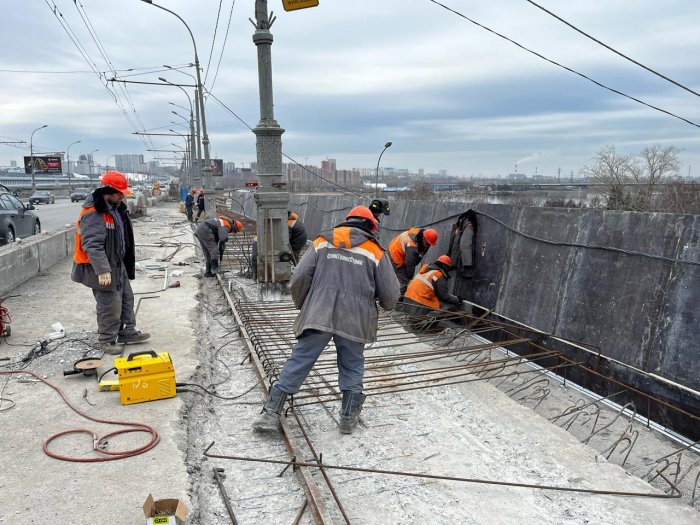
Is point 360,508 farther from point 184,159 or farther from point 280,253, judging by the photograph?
point 184,159

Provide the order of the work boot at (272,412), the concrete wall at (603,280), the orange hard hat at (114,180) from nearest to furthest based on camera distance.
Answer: the work boot at (272,412), the concrete wall at (603,280), the orange hard hat at (114,180)

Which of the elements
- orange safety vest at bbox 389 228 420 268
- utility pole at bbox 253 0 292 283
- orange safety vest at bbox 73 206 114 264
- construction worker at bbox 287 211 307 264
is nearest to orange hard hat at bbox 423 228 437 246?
orange safety vest at bbox 389 228 420 268

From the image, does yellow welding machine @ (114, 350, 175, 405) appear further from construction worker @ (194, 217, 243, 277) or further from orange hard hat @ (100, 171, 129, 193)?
construction worker @ (194, 217, 243, 277)

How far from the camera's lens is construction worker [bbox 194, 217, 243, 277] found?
11.0 metres

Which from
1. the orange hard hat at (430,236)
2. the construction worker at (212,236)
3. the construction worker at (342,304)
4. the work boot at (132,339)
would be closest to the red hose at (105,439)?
the construction worker at (342,304)

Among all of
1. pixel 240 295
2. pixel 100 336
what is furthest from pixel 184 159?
pixel 100 336

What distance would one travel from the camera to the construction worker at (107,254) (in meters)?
5.49

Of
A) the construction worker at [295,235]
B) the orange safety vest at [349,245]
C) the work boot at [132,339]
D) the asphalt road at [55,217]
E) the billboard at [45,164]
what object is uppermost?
the billboard at [45,164]

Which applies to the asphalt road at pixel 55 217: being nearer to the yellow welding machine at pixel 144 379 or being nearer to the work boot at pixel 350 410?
the yellow welding machine at pixel 144 379

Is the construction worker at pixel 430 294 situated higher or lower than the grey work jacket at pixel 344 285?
lower

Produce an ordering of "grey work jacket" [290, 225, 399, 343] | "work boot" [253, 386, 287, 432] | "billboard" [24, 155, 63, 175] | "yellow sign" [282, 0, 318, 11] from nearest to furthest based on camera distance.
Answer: "grey work jacket" [290, 225, 399, 343] → "work boot" [253, 386, 287, 432] → "yellow sign" [282, 0, 318, 11] → "billboard" [24, 155, 63, 175]

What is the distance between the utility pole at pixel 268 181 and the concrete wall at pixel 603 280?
11.1 feet

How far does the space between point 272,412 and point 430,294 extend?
13.7 feet

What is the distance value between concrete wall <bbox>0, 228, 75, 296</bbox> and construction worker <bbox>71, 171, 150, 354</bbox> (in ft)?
11.0
